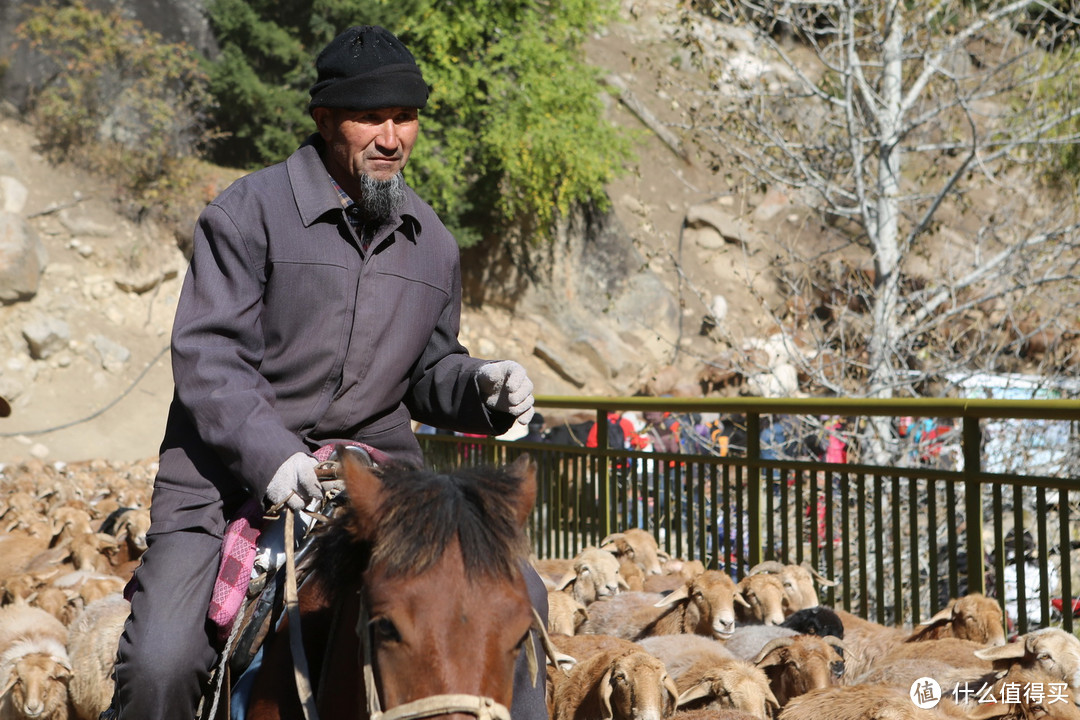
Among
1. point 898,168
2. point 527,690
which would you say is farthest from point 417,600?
point 898,168

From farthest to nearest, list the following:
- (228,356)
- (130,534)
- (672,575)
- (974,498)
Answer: (130,534) → (672,575) → (974,498) → (228,356)

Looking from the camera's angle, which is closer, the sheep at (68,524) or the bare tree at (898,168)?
the sheep at (68,524)

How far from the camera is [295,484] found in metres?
2.88

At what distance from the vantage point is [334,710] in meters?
2.58

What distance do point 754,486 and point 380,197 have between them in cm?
487

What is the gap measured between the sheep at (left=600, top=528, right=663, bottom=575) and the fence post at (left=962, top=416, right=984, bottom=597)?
284cm

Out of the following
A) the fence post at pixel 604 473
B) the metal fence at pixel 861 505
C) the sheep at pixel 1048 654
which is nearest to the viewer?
the sheep at pixel 1048 654

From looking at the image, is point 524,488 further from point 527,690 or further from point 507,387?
point 507,387

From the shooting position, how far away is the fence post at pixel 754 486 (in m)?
7.71

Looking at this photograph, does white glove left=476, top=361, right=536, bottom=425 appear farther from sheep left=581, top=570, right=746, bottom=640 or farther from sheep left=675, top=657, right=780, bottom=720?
sheep left=581, top=570, right=746, bottom=640

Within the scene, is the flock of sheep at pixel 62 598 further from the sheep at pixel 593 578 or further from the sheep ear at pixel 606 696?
the sheep at pixel 593 578

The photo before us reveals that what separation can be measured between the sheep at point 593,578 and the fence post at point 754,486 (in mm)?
1019

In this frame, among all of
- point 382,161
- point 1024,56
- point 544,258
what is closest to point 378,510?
point 382,161

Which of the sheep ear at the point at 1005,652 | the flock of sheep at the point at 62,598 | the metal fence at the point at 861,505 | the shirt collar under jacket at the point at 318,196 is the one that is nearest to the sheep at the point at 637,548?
the metal fence at the point at 861,505
